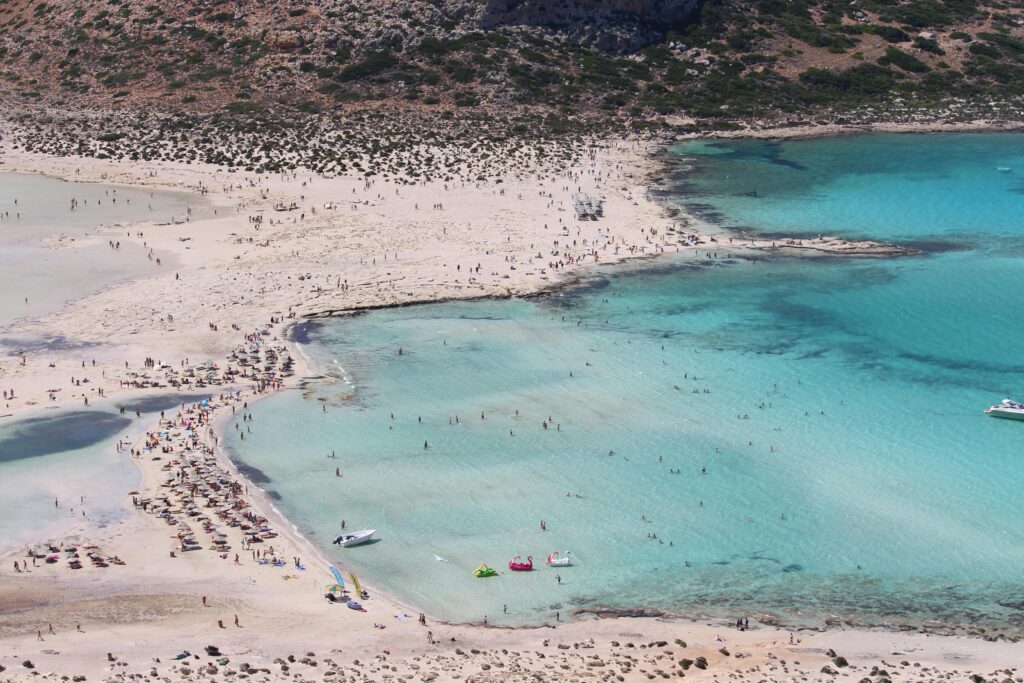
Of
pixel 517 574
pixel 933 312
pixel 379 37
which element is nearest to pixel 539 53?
pixel 379 37

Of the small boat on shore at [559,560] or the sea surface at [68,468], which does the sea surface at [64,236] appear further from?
the small boat on shore at [559,560]

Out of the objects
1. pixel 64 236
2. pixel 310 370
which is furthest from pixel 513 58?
pixel 310 370

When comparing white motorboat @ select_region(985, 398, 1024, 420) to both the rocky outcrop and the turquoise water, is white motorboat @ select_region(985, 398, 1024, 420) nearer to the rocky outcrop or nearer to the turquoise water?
the turquoise water

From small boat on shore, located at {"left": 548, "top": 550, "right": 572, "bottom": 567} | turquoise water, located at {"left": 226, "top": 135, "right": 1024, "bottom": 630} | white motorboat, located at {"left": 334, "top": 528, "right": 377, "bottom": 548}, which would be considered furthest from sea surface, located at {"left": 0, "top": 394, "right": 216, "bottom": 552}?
small boat on shore, located at {"left": 548, "top": 550, "right": 572, "bottom": 567}

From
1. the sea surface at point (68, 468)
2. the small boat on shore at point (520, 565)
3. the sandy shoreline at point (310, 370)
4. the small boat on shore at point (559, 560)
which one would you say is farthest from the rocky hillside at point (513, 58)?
the small boat on shore at point (520, 565)

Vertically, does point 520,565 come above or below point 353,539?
below

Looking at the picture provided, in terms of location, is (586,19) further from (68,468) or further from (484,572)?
(484,572)

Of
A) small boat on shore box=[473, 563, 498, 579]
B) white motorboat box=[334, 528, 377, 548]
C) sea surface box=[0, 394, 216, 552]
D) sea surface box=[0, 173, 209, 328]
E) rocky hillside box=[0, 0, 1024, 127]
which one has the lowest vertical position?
small boat on shore box=[473, 563, 498, 579]
